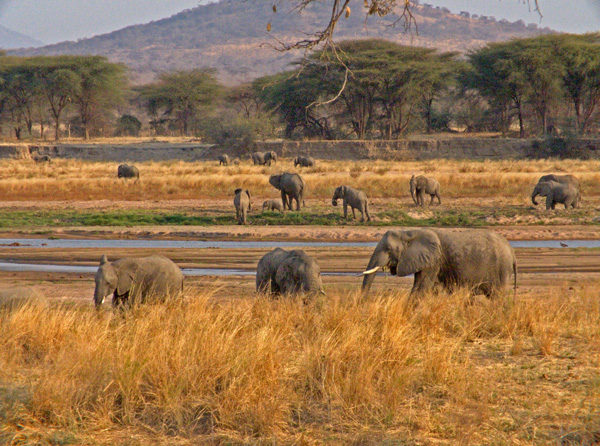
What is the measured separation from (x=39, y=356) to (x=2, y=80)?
64.2 m

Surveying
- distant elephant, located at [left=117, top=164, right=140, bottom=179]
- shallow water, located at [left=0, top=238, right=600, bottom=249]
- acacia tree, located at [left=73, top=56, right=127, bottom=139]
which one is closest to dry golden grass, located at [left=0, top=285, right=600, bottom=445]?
shallow water, located at [left=0, top=238, right=600, bottom=249]

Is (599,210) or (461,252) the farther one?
(599,210)

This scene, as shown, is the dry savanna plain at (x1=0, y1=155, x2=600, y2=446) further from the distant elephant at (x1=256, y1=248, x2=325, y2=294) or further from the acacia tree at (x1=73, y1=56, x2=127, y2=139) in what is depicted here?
the acacia tree at (x1=73, y1=56, x2=127, y2=139)

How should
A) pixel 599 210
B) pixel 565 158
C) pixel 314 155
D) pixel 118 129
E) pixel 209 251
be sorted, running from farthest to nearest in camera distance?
pixel 118 129, pixel 314 155, pixel 565 158, pixel 599 210, pixel 209 251

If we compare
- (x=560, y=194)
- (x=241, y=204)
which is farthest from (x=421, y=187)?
(x=241, y=204)

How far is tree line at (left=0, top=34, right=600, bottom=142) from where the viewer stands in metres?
52.8

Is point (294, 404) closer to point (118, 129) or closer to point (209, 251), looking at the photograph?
point (209, 251)

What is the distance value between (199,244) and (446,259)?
34.6 ft

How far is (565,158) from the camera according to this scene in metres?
46.4

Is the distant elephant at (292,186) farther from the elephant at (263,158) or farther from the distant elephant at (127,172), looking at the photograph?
the elephant at (263,158)

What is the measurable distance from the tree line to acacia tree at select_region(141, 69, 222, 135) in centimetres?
601

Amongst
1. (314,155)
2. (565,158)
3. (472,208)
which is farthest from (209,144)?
(472,208)

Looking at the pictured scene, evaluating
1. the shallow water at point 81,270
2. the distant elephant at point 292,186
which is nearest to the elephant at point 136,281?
the shallow water at point 81,270

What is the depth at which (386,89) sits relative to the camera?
54.3 m
